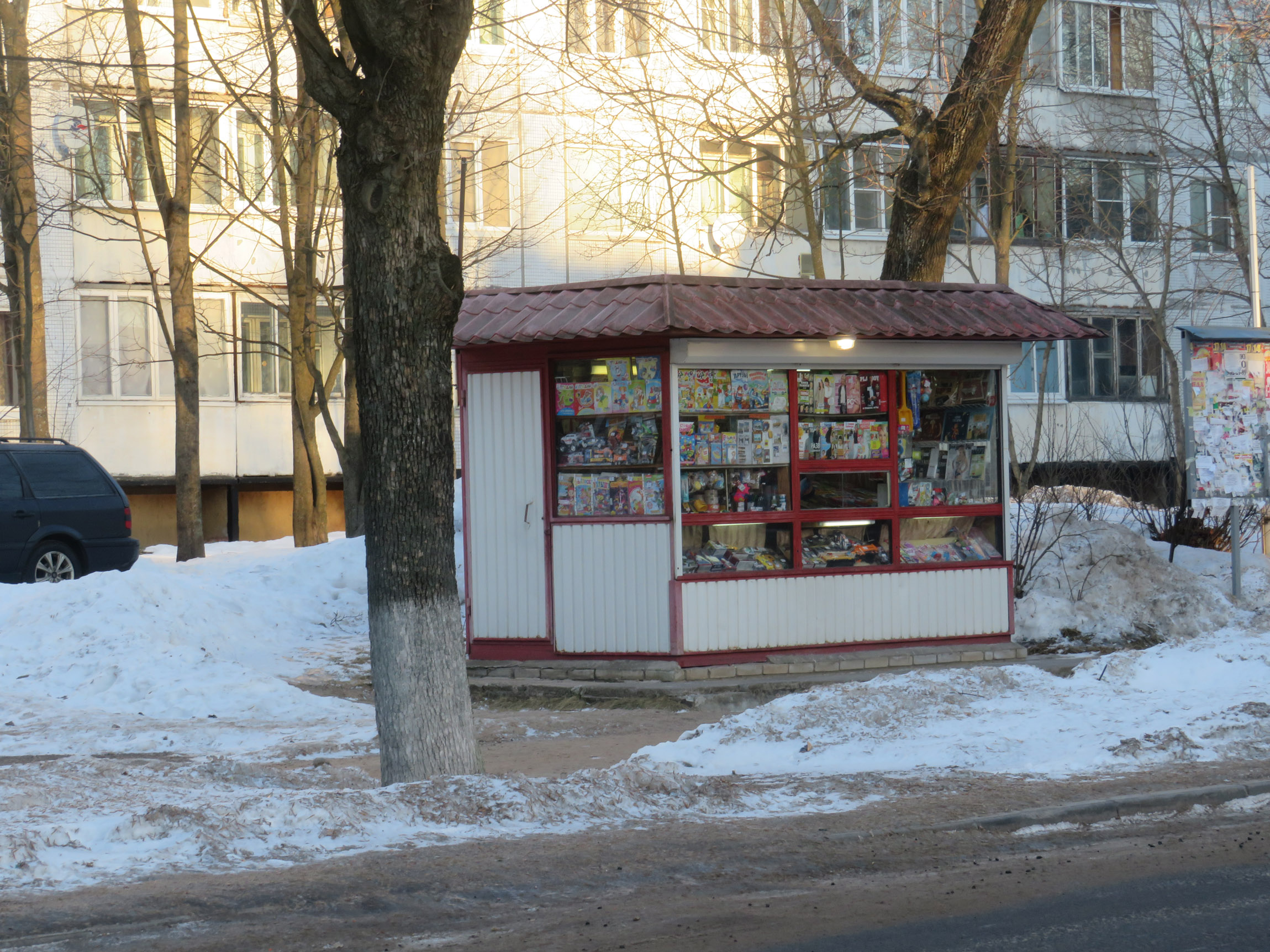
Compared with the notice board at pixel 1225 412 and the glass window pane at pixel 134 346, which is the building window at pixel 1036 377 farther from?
the glass window pane at pixel 134 346

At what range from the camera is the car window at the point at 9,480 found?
16875 millimetres

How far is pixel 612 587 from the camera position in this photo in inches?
454

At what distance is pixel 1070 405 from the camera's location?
3066cm

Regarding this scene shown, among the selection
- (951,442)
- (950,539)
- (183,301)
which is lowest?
(950,539)

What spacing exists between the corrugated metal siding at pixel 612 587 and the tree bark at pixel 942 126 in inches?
192

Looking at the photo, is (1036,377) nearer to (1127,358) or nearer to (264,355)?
(1127,358)

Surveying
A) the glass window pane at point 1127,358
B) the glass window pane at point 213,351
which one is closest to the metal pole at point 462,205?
the glass window pane at point 213,351

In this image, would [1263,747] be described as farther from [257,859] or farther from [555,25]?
[555,25]

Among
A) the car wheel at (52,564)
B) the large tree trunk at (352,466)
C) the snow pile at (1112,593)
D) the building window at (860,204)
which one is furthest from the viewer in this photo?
the building window at (860,204)

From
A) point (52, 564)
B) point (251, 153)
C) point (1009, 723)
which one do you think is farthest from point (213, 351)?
point (1009, 723)

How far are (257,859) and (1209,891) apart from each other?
13.6ft

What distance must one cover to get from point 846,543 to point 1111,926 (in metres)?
6.77

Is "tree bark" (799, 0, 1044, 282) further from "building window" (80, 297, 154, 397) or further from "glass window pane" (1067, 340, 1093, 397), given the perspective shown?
"glass window pane" (1067, 340, 1093, 397)

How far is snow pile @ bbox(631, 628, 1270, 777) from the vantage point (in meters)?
8.56
